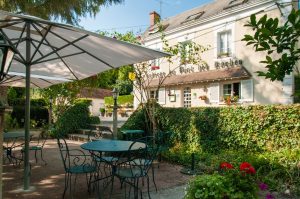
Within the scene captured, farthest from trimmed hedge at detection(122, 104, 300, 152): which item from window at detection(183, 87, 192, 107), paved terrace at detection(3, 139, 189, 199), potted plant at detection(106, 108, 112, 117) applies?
potted plant at detection(106, 108, 112, 117)

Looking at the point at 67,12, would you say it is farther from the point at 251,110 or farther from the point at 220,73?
the point at 220,73

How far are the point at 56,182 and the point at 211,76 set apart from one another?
1104 centimetres

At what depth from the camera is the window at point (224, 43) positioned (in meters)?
15.1

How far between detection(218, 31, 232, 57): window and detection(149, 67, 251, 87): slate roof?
1052 millimetres

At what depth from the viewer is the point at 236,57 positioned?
1441 cm

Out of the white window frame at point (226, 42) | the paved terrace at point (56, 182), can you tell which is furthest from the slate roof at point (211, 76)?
the paved terrace at point (56, 182)

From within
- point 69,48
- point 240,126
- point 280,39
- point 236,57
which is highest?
point 236,57

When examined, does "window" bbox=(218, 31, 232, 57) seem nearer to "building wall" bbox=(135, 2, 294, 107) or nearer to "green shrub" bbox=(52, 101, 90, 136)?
"building wall" bbox=(135, 2, 294, 107)

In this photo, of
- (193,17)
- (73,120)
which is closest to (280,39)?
(73,120)

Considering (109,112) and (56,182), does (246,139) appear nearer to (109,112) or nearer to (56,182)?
(56,182)

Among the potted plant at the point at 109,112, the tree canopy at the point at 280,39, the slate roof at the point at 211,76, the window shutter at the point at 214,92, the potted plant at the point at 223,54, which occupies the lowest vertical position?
the potted plant at the point at 109,112

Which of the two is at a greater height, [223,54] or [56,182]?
[223,54]

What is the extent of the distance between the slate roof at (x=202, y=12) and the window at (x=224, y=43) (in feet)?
4.24

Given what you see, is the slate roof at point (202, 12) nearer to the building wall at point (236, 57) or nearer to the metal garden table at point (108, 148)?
the building wall at point (236, 57)
